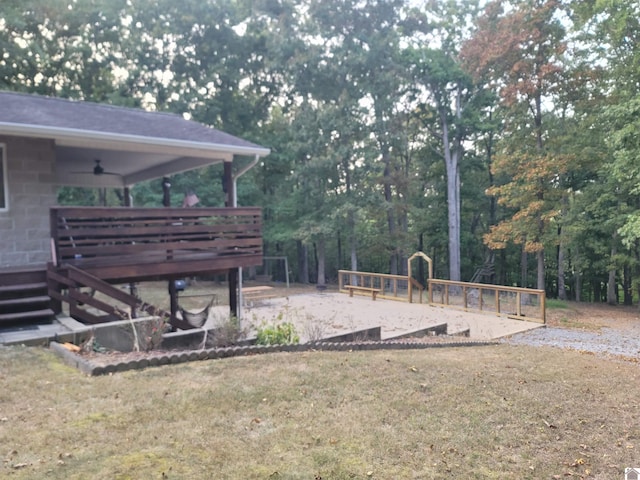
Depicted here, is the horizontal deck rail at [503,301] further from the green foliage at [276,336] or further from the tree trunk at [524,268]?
the tree trunk at [524,268]

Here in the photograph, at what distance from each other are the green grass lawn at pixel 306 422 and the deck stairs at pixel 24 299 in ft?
4.09

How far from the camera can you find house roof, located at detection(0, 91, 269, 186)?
669 centimetres

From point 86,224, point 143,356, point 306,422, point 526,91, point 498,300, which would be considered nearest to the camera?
point 306,422

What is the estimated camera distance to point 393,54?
65.9 feet

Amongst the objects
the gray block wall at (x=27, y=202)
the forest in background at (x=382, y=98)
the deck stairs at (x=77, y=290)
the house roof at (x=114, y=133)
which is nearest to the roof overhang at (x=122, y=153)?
the house roof at (x=114, y=133)

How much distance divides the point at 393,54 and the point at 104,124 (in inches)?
618

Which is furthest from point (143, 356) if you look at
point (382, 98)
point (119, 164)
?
point (382, 98)

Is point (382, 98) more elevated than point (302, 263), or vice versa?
point (382, 98)

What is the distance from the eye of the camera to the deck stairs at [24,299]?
235 inches

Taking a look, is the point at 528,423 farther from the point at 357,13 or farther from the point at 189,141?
the point at 357,13

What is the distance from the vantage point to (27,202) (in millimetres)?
7051

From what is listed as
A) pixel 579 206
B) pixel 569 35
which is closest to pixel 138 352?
pixel 579 206

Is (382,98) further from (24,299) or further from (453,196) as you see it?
(24,299)

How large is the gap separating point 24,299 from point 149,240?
193 centimetres
